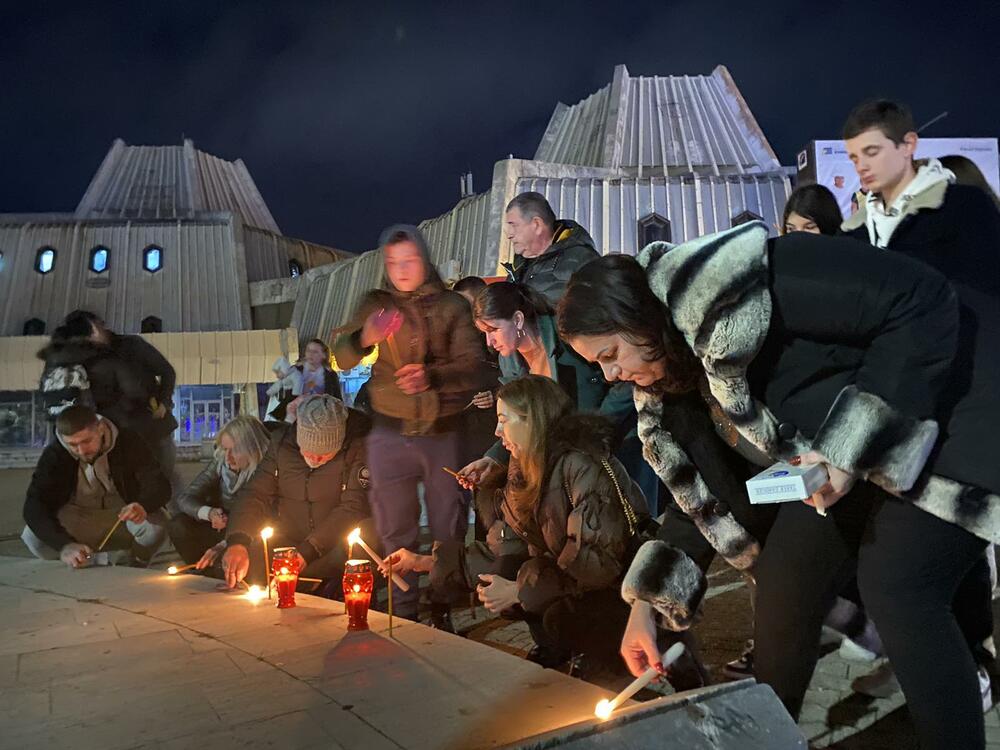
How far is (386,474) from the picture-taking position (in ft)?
13.4

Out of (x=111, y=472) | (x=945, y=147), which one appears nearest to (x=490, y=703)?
(x=111, y=472)

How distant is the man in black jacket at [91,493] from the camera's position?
489cm

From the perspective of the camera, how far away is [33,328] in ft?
88.9

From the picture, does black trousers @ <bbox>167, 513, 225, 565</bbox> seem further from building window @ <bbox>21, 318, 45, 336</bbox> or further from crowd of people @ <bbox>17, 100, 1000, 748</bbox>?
building window @ <bbox>21, 318, 45, 336</bbox>

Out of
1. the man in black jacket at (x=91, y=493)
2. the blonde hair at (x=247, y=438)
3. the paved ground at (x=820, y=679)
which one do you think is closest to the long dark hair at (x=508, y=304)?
the paved ground at (x=820, y=679)

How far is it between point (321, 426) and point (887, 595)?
3045mm

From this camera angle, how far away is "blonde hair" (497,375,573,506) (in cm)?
316

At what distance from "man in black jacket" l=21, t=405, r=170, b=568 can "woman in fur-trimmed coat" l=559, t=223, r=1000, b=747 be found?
4.27m

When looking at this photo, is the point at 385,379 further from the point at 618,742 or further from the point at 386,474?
the point at 618,742

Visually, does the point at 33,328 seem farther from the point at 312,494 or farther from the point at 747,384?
the point at 747,384

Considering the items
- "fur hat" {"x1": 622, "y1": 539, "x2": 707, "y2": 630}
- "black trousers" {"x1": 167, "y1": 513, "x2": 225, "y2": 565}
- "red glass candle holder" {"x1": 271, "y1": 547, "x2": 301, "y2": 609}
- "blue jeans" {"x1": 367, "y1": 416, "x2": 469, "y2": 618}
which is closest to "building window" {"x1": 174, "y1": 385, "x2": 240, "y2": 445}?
"black trousers" {"x1": 167, "y1": 513, "x2": 225, "y2": 565}

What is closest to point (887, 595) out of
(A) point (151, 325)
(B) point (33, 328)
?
(A) point (151, 325)

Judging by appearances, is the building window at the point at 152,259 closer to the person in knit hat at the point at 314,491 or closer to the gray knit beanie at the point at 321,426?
the person in knit hat at the point at 314,491

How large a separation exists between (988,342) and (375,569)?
3.25m
